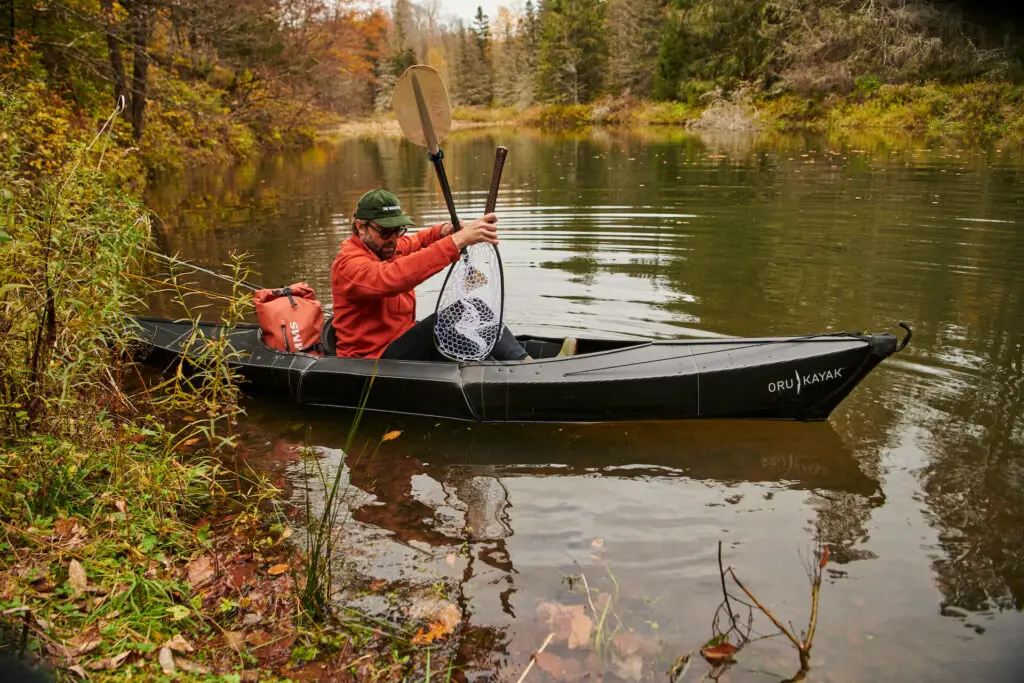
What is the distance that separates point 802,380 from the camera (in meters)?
4.14

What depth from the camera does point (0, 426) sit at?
3135 mm

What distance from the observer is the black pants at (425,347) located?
4824mm


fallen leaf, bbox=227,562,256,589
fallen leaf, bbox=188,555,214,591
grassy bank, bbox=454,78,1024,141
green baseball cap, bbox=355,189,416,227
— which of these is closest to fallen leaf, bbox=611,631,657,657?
fallen leaf, bbox=227,562,256,589

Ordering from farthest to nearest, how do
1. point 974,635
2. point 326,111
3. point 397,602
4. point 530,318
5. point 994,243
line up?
1. point 326,111
2. point 994,243
3. point 530,318
4. point 397,602
5. point 974,635

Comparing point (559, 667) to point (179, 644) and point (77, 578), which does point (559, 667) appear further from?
point (77, 578)

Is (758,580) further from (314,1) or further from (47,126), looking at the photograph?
(314,1)

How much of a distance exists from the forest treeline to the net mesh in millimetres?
2106

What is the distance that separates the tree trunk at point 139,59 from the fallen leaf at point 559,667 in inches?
465

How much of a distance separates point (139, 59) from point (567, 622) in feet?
47.6

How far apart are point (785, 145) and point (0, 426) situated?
73.7ft

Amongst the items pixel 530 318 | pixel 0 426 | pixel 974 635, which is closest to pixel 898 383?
pixel 974 635

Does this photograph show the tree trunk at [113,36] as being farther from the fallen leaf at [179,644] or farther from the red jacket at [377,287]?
the fallen leaf at [179,644]

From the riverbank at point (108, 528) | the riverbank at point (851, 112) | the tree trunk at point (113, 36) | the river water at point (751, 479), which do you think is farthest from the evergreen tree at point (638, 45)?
the riverbank at point (108, 528)

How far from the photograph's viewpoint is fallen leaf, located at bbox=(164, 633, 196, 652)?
243 centimetres
